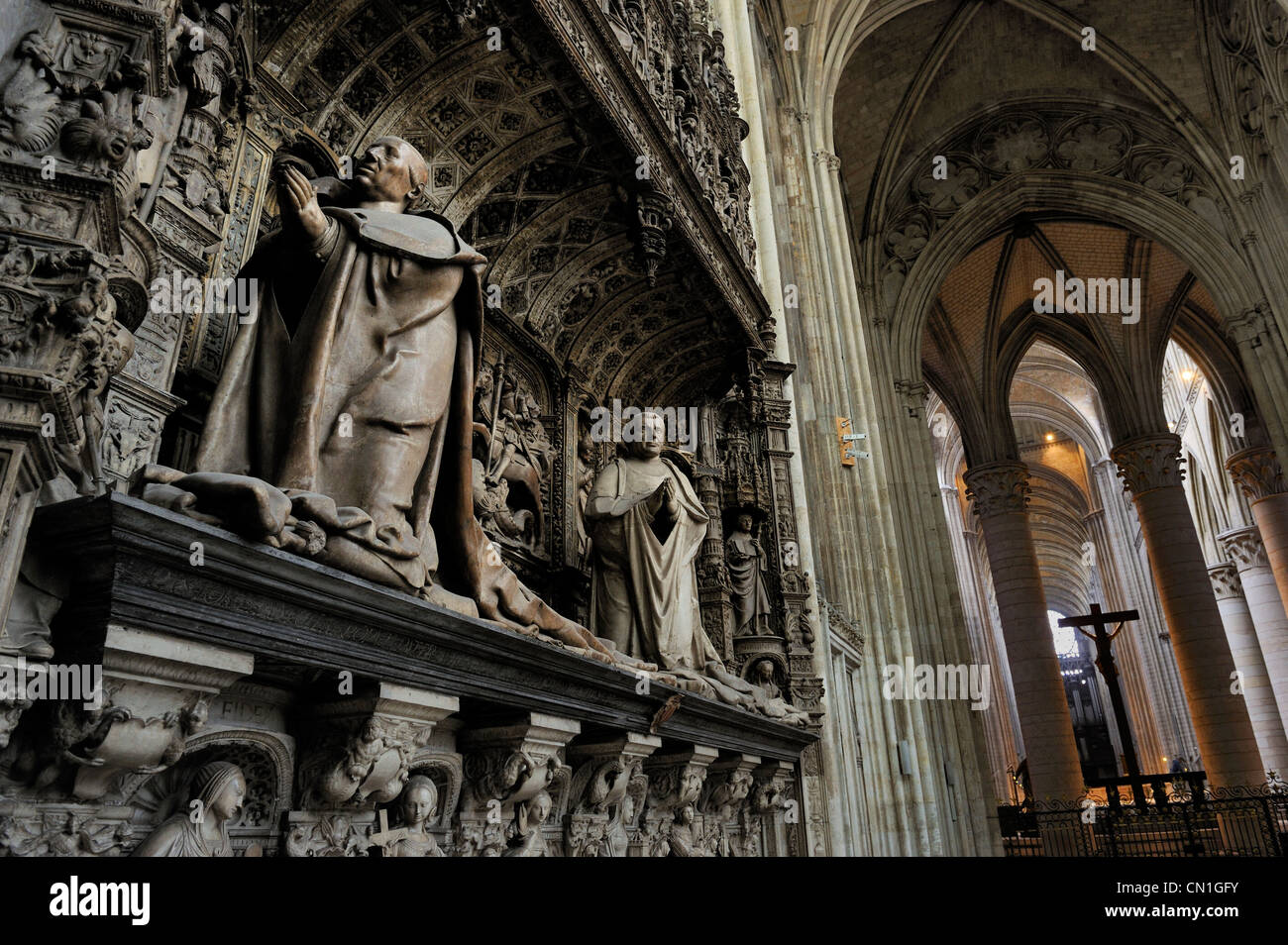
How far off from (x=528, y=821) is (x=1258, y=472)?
20.9m

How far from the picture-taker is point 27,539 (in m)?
1.55

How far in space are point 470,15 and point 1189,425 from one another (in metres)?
26.3

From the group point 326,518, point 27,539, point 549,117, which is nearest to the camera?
point 27,539

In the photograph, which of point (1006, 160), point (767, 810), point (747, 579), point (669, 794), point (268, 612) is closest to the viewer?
point (268, 612)

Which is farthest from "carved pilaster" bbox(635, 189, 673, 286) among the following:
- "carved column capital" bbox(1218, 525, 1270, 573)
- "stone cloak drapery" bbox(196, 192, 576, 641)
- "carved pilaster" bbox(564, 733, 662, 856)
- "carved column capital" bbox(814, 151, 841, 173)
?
"carved column capital" bbox(1218, 525, 1270, 573)

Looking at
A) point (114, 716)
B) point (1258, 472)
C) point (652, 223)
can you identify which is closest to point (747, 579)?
point (652, 223)

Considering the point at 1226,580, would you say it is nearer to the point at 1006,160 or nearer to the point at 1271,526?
the point at 1271,526

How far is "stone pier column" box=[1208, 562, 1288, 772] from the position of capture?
19281mm

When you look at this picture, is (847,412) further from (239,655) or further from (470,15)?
(239,655)

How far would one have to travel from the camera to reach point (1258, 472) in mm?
18797

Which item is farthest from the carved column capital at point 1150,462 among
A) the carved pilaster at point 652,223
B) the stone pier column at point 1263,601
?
the carved pilaster at point 652,223

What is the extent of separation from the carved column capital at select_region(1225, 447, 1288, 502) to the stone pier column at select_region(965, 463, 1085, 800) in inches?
174
